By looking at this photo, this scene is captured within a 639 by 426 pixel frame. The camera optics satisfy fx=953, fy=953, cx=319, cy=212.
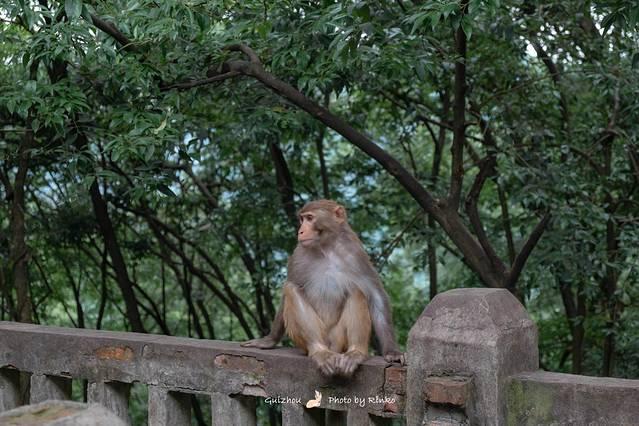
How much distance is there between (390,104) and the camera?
25.4ft

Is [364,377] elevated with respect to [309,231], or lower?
lower

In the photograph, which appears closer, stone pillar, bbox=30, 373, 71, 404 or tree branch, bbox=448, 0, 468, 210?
stone pillar, bbox=30, 373, 71, 404

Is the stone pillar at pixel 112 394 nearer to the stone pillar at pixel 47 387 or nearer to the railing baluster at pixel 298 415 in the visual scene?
the stone pillar at pixel 47 387

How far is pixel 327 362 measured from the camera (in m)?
3.68

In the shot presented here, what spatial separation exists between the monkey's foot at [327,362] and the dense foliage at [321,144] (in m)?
1.45

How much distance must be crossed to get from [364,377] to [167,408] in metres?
0.88

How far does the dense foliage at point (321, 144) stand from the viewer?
4.85 meters

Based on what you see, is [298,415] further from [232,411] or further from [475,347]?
[475,347]

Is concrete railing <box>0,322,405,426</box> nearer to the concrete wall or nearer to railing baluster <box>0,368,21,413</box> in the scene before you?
railing baluster <box>0,368,21,413</box>

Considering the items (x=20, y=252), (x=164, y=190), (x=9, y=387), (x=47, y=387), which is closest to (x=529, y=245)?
(x=164, y=190)

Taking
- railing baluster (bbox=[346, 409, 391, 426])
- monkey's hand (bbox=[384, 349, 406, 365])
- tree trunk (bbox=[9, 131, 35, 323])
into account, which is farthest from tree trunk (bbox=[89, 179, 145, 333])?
railing baluster (bbox=[346, 409, 391, 426])

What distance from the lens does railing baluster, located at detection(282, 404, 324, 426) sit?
372 cm

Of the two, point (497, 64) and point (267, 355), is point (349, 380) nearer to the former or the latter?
point (267, 355)

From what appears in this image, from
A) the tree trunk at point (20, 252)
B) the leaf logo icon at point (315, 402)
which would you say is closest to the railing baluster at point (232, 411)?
the leaf logo icon at point (315, 402)
